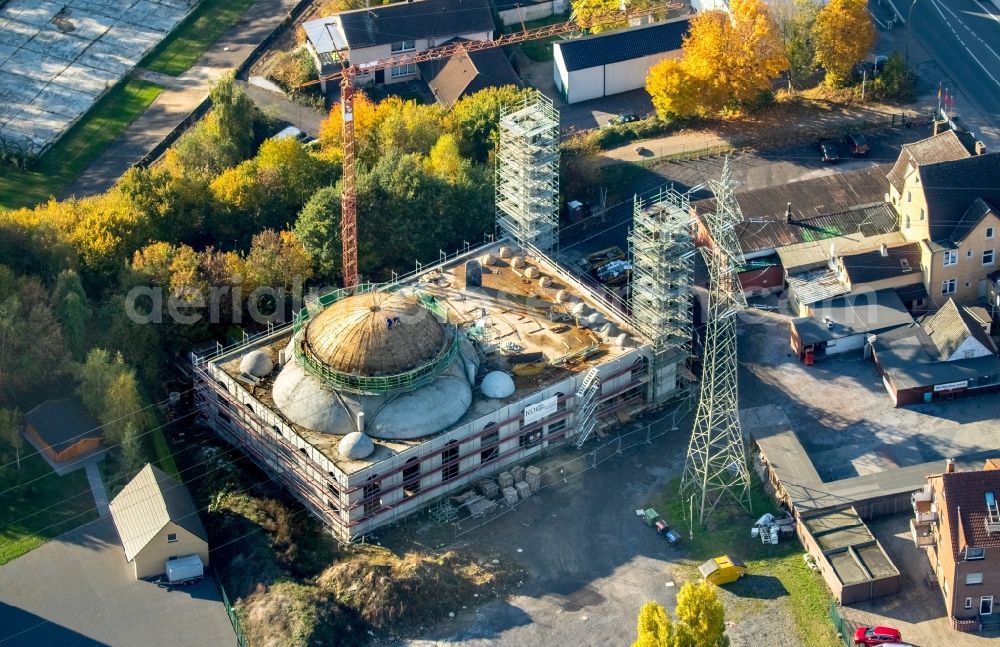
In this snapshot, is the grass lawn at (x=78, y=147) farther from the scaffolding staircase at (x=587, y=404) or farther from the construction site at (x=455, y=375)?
the scaffolding staircase at (x=587, y=404)

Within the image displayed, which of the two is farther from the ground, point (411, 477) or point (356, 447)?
point (356, 447)

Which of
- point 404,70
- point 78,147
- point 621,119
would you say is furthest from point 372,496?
point 404,70

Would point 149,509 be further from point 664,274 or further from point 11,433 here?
point 664,274

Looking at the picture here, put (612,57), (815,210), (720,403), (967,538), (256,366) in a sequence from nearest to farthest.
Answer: (967,538)
(720,403)
(256,366)
(815,210)
(612,57)

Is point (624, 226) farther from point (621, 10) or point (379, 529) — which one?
point (379, 529)

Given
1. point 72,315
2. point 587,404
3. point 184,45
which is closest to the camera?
point 587,404

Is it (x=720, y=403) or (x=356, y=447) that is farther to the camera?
(x=720, y=403)
